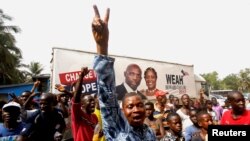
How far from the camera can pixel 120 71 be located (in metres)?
10.7

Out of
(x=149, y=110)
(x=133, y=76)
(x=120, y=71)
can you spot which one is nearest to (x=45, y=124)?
(x=149, y=110)

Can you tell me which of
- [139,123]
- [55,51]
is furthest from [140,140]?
[55,51]

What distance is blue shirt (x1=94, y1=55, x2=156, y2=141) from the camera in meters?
1.74

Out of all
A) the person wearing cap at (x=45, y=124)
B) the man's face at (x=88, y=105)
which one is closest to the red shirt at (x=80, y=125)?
the man's face at (x=88, y=105)

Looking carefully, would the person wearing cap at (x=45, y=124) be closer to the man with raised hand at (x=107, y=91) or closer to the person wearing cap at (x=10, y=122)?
the person wearing cap at (x=10, y=122)

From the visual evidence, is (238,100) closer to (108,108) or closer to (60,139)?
(60,139)

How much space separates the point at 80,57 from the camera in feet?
30.9

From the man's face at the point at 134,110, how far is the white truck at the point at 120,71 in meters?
6.51

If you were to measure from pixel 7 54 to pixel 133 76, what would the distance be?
14.9m

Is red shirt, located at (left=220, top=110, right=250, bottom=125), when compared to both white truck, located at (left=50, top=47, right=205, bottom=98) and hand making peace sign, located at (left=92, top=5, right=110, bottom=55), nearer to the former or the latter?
hand making peace sign, located at (left=92, top=5, right=110, bottom=55)

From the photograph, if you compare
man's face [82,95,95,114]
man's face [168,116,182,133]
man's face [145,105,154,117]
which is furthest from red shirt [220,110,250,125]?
man's face [82,95,95,114]

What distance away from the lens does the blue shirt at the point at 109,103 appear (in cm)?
174

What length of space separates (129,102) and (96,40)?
0.46 meters

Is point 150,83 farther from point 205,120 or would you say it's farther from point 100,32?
point 100,32
